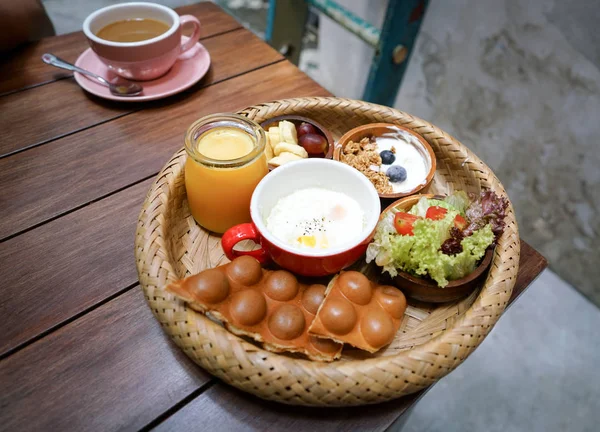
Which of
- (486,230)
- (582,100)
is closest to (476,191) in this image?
(486,230)

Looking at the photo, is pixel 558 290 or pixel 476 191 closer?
pixel 476 191

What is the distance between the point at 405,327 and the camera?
0.98 metres

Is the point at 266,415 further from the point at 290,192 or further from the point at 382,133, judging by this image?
the point at 382,133

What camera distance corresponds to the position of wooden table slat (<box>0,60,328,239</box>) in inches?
46.4

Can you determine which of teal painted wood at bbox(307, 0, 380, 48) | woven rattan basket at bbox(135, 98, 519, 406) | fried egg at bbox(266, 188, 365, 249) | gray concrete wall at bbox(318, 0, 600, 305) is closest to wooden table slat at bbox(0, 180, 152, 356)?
woven rattan basket at bbox(135, 98, 519, 406)

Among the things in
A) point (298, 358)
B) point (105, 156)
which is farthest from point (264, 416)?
point (105, 156)

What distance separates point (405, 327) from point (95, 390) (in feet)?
2.15

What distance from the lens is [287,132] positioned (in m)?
1.24

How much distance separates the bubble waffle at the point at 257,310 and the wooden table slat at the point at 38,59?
1166mm

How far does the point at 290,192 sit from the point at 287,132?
20 cm

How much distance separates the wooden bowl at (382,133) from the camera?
1.21 m

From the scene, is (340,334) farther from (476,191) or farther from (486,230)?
(476,191)

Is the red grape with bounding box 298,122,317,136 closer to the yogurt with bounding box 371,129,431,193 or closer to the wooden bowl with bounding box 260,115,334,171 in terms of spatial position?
the wooden bowl with bounding box 260,115,334,171

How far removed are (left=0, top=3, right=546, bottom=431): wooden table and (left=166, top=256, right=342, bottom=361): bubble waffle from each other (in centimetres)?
12
